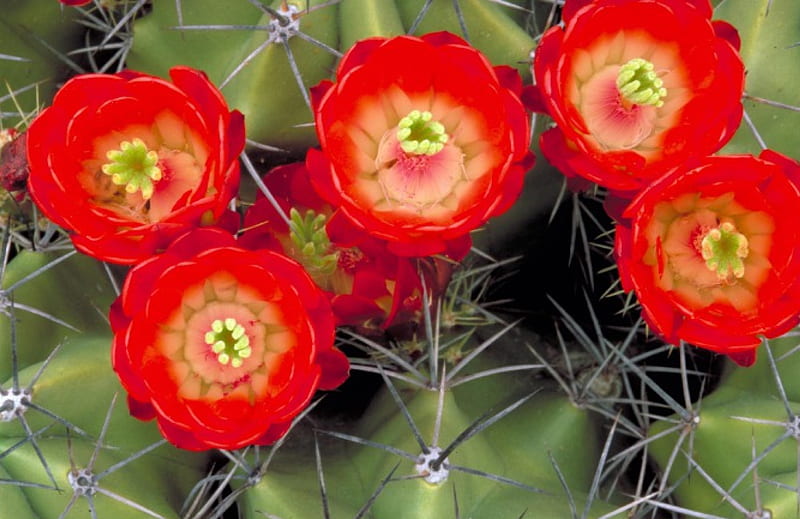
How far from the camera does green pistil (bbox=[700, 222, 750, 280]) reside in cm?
82

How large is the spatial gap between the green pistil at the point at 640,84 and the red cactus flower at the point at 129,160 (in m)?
0.34

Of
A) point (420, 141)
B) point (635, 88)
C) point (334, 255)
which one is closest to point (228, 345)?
point (334, 255)

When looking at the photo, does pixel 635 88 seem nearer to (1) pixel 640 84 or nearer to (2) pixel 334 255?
(1) pixel 640 84

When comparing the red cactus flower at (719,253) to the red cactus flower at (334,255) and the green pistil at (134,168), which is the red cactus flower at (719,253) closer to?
the red cactus flower at (334,255)

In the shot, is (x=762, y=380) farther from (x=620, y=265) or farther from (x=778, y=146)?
(x=620, y=265)

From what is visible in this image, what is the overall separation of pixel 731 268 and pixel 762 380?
0.25 m

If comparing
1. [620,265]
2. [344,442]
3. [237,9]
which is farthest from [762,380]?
[237,9]

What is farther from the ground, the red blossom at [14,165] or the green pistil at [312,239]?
the red blossom at [14,165]

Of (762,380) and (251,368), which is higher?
(251,368)

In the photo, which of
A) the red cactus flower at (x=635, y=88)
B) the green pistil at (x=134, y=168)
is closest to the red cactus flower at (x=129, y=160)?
the green pistil at (x=134, y=168)

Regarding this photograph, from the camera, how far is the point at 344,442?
106cm

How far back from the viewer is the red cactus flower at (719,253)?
75cm

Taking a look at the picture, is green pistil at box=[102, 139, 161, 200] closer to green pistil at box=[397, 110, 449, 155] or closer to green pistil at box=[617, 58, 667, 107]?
green pistil at box=[397, 110, 449, 155]

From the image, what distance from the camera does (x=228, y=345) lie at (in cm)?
81
